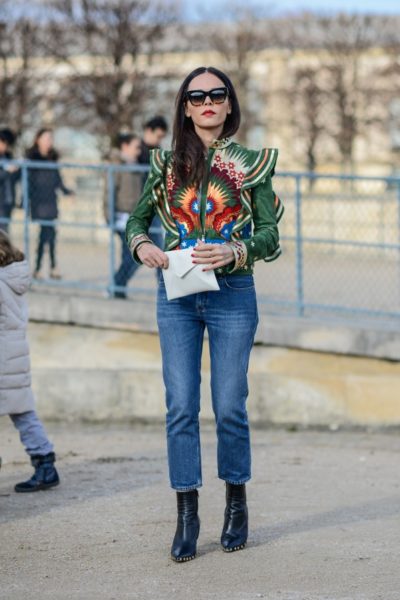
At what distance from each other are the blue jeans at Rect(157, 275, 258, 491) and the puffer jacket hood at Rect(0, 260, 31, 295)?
139 centimetres

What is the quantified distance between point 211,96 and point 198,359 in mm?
1008

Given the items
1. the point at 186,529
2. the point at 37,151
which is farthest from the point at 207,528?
the point at 37,151

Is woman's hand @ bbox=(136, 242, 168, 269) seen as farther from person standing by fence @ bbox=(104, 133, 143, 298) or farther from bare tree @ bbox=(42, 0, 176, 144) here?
bare tree @ bbox=(42, 0, 176, 144)

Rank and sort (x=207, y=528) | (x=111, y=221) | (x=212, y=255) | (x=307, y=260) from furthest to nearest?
(x=111, y=221), (x=307, y=260), (x=207, y=528), (x=212, y=255)

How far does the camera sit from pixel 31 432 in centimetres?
686

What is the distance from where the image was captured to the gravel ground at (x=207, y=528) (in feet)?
16.4

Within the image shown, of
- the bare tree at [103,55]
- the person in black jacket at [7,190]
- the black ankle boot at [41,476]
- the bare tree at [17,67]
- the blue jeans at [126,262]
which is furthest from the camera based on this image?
the bare tree at [103,55]

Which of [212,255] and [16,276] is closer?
[212,255]

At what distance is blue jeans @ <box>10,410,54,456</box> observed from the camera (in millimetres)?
6844

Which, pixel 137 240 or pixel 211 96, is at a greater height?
pixel 211 96

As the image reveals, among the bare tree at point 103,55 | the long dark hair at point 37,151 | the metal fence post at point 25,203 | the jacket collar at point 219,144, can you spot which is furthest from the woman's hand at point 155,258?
the bare tree at point 103,55

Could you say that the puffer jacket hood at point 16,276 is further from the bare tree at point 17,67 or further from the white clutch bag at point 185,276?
the bare tree at point 17,67

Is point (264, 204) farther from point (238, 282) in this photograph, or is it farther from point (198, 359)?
point (198, 359)

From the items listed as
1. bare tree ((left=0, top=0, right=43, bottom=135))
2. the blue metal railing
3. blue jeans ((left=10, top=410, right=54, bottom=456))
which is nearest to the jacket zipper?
blue jeans ((left=10, top=410, right=54, bottom=456))
